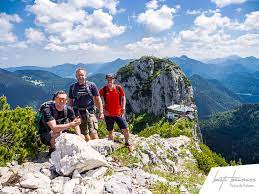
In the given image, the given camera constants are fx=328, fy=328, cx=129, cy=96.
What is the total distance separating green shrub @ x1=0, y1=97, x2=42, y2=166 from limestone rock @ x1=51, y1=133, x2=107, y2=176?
245 cm

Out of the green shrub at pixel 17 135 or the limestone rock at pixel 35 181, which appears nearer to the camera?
the limestone rock at pixel 35 181

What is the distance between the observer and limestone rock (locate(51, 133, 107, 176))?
984 centimetres

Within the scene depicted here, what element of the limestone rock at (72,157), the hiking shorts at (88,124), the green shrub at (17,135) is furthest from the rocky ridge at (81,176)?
the hiking shorts at (88,124)

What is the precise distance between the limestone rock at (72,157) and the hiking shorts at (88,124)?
3215 mm

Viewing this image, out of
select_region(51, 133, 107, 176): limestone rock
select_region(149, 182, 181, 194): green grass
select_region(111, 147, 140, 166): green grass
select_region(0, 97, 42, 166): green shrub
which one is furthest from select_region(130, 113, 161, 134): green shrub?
select_region(149, 182, 181, 194): green grass

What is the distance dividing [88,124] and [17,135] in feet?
9.73

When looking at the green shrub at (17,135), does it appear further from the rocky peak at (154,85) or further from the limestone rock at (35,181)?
the rocky peak at (154,85)

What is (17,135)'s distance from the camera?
12.3m

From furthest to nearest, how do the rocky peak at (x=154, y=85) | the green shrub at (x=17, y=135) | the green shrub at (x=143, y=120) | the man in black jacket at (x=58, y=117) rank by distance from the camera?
1. the rocky peak at (x=154, y=85)
2. the green shrub at (x=143, y=120)
3. the green shrub at (x=17, y=135)
4. the man in black jacket at (x=58, y=117)

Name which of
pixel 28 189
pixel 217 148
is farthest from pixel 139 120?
pixel 28 189

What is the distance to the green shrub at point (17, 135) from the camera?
38.7 feet

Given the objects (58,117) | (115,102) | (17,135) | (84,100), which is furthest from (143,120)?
(58,117)

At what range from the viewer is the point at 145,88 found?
395 ft

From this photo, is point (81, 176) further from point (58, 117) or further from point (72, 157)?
point (58, 117)
